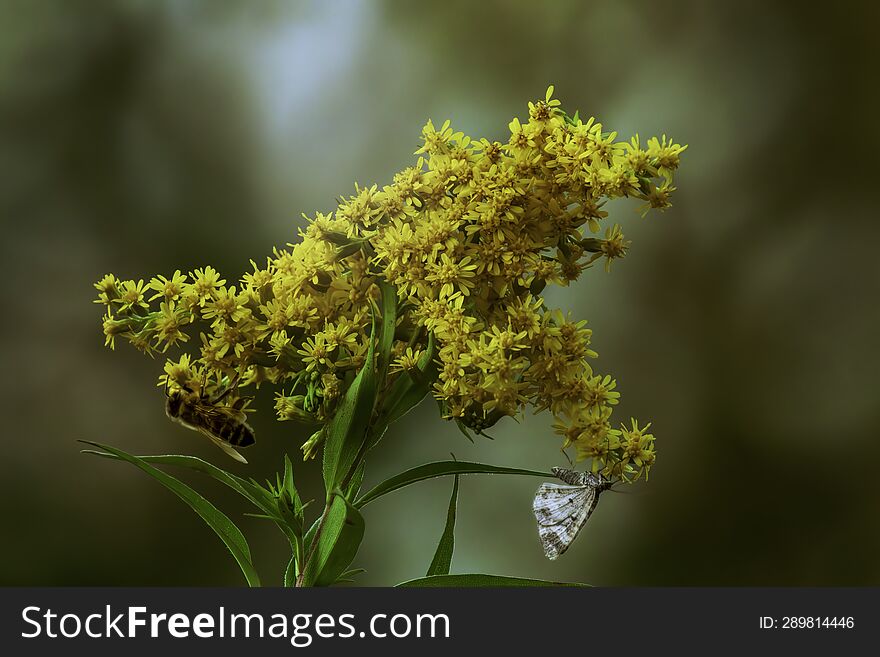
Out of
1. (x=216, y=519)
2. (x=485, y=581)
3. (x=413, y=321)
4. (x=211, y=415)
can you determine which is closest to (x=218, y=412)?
(x=211, y=415)

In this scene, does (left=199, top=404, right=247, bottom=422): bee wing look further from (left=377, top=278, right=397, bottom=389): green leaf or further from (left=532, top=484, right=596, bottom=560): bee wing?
(left=532, top=484, right=596, bottom=560): bee wing

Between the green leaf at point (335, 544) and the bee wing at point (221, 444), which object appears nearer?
the green leaf at point (335, 544)

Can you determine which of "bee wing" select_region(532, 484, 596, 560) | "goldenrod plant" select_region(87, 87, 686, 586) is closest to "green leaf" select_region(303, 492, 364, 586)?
"goldenrod plant" select_region(87, 87, 686, 586)

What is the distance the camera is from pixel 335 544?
938 mm

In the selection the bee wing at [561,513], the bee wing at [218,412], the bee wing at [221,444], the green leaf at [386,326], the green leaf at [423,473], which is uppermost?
the green leaf at [386,326]

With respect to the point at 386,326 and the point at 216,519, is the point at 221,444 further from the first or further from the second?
the point at 386,326

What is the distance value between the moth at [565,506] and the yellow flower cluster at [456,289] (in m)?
0.05

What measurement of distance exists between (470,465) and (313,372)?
203 millimetres

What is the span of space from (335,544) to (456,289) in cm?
30

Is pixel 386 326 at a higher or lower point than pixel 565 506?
higher

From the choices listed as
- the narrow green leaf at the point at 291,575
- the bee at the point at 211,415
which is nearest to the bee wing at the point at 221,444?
the bee at the point at 211,415

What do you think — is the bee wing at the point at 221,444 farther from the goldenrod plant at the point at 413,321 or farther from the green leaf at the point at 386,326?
the green leaf at the point at 386,326

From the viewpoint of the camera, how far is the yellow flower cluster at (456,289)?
0.95m

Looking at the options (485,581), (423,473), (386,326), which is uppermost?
(386,326)
